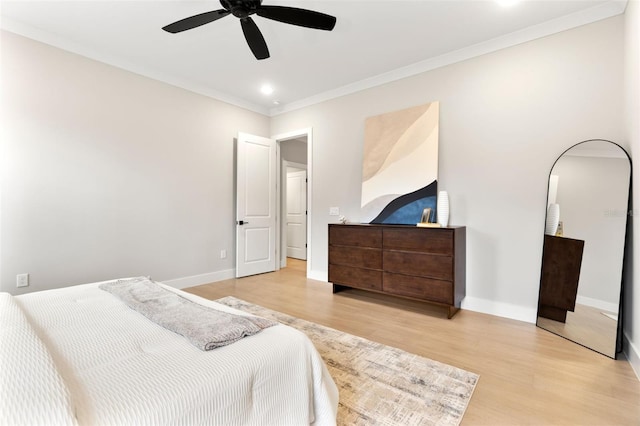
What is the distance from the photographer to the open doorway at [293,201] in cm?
528

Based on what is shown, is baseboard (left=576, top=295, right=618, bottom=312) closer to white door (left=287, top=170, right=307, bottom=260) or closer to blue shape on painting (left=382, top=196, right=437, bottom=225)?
blue shape on painting (left=382, top=196, right=437, bottom=225)

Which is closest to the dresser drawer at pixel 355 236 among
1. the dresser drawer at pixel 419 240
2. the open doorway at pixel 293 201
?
the dresser drawer at pixel 419 240

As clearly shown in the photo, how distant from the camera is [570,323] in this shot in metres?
2.42

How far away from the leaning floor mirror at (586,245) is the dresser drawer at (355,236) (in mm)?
1566

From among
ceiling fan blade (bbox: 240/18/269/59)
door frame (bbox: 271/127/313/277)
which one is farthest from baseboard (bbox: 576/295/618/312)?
ceiling fan blade (bbox: 240/18/269/59)

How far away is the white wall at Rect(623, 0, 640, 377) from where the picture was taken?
6.34 ft

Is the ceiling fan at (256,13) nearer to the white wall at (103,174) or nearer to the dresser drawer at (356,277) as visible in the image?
the white wall at (103,174)

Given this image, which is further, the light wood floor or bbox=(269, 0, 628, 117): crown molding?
bbox=(269, 0, 628, 117): crown molding

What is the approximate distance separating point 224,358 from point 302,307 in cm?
217

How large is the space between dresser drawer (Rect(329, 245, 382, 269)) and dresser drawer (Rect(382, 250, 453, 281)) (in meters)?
0.10

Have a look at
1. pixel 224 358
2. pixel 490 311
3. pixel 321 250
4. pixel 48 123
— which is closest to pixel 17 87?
pixel 48 123

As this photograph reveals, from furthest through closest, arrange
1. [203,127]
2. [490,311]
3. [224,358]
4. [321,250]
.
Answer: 1. [321,250]
2. [203,127]
3. [490,311]
4. [224,358]

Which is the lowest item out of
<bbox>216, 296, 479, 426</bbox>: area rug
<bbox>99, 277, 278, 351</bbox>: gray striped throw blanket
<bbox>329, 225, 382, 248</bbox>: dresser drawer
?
<bbox>216, 296, 479, 426</bbox>: area rug

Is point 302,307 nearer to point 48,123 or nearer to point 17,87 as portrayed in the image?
point 48,123
